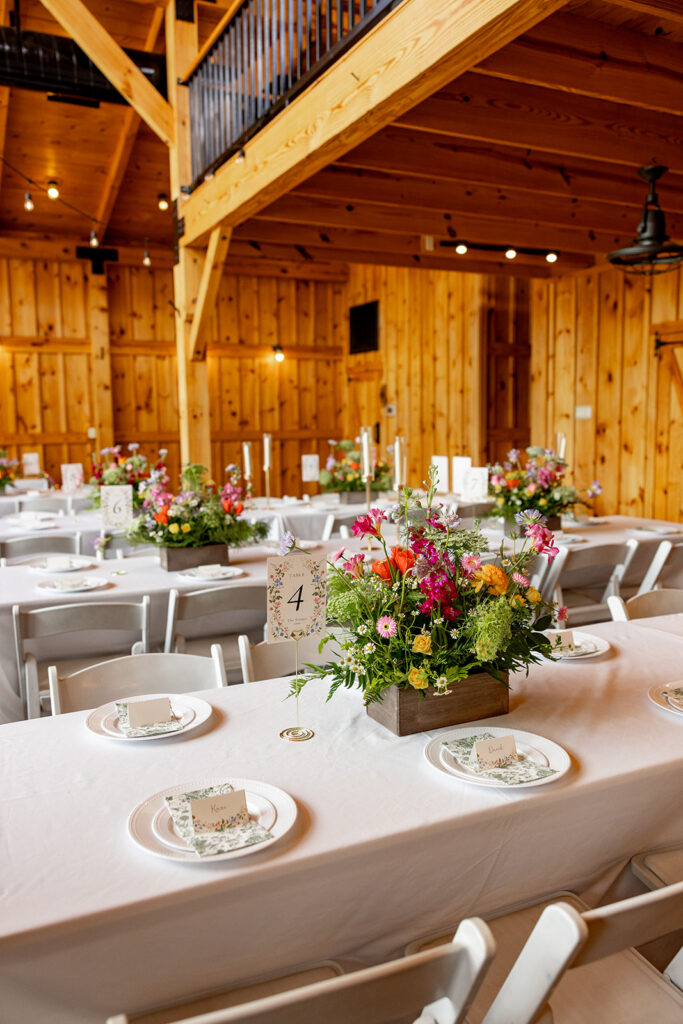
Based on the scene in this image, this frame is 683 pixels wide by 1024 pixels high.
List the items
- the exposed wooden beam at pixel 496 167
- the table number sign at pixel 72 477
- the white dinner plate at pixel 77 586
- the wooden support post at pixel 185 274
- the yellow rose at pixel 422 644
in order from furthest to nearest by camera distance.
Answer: the table number sign at pixel 72 477
the wooden support post at pixel 185 274
the exposed wooden beam at pixel 496 167
the white dinner plate at pixel 77 586
the yellow rose at pixel 422 644

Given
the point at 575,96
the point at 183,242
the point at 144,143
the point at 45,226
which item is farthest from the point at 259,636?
the point at 45,226

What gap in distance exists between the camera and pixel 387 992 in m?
0.99

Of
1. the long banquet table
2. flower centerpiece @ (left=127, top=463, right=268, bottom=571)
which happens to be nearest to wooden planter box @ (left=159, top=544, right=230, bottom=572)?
flower centerpiece @ (left=127, top=463, right=268, bottom=571)

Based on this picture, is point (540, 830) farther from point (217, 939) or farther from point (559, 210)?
point (559, 210)

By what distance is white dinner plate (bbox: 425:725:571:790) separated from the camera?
4.99 feet

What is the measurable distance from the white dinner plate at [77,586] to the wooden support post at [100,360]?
6.79 m

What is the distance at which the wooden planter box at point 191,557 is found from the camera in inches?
142

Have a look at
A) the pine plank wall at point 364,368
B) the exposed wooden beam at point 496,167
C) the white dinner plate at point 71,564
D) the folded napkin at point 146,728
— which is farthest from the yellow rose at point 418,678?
the pine plank wall at point 364,368

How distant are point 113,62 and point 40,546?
149 inches

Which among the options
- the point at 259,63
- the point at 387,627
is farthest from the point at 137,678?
the point at 259,63

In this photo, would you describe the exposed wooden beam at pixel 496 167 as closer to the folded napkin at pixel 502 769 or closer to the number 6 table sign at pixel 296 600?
the number 6 table sign at pixel 296 600

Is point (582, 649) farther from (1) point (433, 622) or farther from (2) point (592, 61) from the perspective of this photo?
(2) point (592, 61)

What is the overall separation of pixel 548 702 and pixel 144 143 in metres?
8.23

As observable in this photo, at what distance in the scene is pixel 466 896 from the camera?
1486mm
